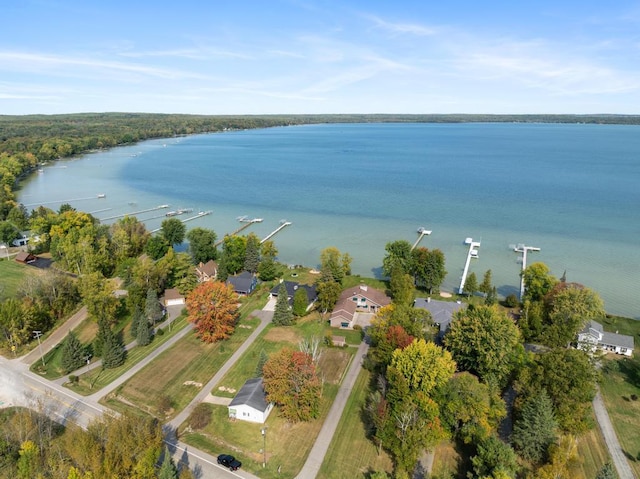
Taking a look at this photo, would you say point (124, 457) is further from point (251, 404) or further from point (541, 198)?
point (541, 198)

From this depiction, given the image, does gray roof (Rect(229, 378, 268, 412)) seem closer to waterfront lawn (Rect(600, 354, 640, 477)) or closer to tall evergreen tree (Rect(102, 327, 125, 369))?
tall evergreen tree (Rect(102, 327, 125, 369))

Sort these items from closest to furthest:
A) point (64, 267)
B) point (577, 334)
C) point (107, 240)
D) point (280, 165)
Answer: point (577, 334) → point (64, 267) → point (107, 240) → point (280, 165)

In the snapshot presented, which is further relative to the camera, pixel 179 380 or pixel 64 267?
pixel 64 267

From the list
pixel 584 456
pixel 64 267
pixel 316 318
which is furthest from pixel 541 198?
pixel 64 267

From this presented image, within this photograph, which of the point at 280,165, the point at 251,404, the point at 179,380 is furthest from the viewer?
the point at 280,165

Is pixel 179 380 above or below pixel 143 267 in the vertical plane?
below

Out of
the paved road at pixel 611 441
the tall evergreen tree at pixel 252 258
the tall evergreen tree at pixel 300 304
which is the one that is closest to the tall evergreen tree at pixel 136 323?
the tall evergreen tree at pixel 300 304

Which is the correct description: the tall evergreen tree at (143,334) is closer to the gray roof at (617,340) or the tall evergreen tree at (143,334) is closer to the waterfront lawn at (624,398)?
the waterfront lawn at (624,398)
